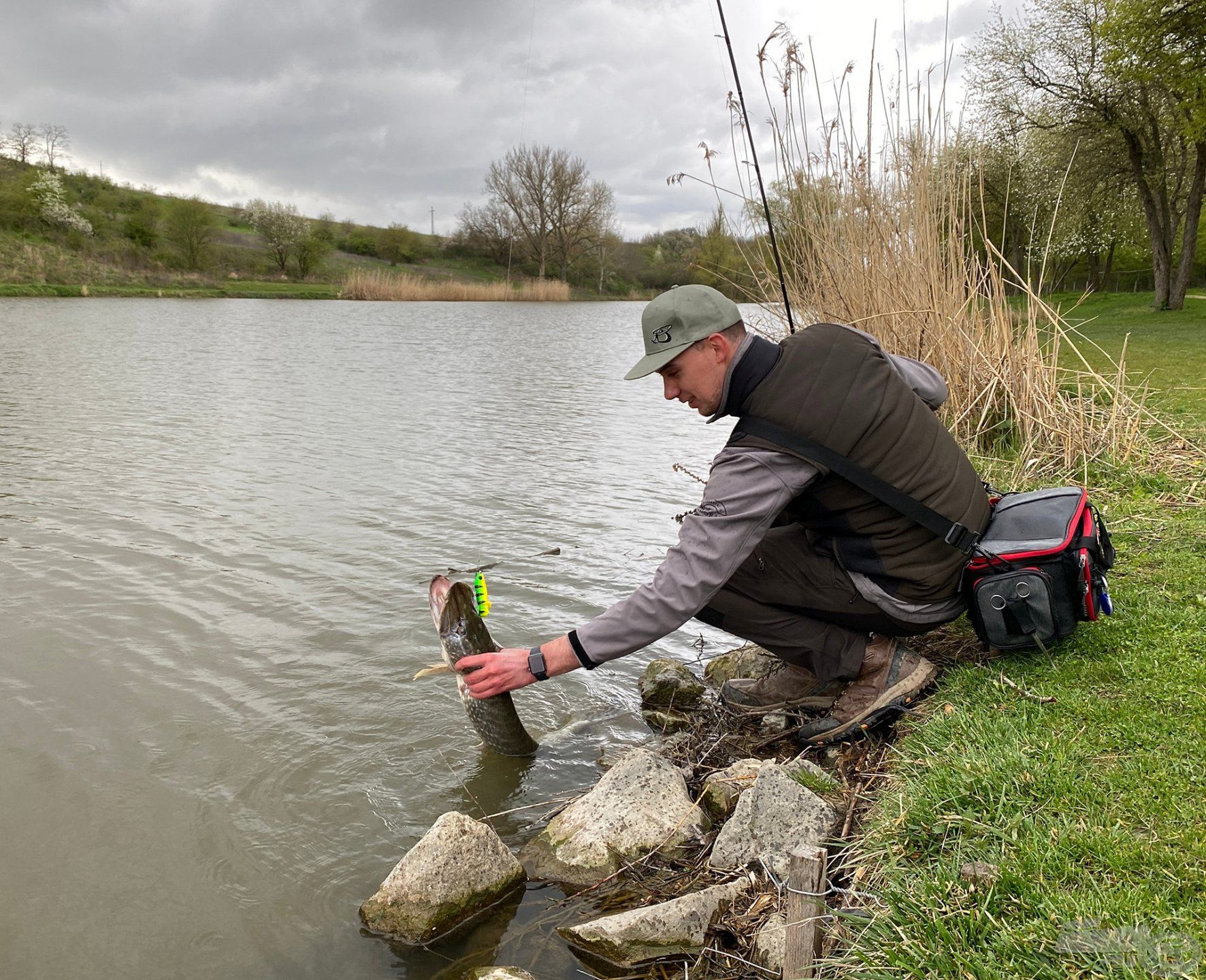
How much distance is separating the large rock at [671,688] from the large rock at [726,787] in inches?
39.8

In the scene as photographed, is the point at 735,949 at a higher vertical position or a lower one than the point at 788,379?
lower

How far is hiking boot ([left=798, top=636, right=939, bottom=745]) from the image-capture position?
3.65 meters

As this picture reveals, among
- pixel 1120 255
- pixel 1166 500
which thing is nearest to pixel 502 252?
pixel 1120 255

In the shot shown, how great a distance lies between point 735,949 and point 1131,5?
73.5 ft

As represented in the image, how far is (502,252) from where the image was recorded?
221 ft

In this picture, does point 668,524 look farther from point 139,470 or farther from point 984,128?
point 984,128

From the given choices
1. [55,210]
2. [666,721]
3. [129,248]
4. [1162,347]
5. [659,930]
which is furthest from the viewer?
[129,248]

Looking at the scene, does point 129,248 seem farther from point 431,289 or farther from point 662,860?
point 662,860

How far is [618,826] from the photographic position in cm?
331

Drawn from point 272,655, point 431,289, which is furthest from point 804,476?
point 431,289

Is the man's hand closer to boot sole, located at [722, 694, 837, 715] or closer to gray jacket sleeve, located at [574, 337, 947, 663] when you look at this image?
gray jacket sleeve, located at [574, 337, 947, 663]

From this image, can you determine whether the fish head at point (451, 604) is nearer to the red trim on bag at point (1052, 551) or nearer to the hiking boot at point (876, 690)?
the hiking boot at point (876, 690)

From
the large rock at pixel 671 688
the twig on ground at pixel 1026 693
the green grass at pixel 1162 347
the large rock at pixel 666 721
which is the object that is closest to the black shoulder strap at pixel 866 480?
the twig on ground at pixel 1026 693

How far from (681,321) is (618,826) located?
6.19 ft
